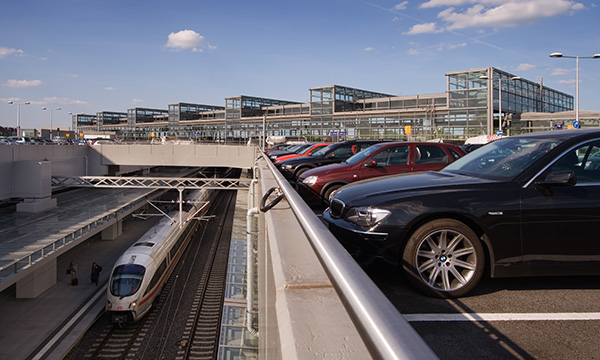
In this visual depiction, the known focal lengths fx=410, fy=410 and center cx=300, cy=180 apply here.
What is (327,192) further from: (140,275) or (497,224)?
(140,275)

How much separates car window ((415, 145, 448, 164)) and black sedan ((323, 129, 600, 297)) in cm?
481

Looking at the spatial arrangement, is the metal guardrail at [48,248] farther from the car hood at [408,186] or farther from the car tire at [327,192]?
the car hood at [408,186]

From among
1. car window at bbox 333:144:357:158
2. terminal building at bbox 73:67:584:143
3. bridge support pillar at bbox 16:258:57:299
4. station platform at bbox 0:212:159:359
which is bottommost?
station platform at bbox 0:212:159:359

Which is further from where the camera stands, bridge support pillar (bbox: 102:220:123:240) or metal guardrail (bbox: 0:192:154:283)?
bridge support pillar (bbox: 102:220:123:240)

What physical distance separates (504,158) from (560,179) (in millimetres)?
1028

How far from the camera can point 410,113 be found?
50250 millimetres

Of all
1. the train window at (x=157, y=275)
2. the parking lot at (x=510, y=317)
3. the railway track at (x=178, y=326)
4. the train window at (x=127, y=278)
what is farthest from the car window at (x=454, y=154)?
the train window at (x=157, y=275)

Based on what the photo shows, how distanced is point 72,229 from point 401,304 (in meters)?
25.6

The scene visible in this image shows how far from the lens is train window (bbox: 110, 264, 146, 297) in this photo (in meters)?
20.0

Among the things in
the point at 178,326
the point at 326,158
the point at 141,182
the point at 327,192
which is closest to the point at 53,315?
the point at 178,326

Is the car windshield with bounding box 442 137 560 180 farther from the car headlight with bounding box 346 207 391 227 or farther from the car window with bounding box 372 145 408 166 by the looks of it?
the car window with bounding box 372 145 408 166

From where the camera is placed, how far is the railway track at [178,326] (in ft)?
58.2

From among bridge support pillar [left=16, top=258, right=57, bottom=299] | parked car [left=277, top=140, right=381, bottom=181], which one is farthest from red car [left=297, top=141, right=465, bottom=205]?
bridge support pillar [left=16, top=258, right=57, bottom=299]

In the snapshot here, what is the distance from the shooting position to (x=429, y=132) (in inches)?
1793
